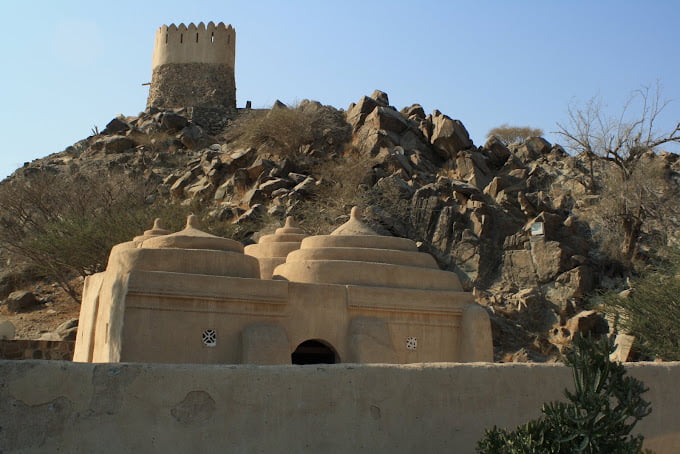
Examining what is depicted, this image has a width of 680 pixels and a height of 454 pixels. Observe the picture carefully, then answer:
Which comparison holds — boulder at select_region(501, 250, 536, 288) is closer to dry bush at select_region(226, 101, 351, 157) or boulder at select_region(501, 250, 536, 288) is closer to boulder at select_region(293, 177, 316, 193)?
boulder at select_region(293, 177, 316, 193)

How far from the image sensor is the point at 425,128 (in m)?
35.4

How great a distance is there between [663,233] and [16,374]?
2712cm

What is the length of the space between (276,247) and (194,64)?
28592mm

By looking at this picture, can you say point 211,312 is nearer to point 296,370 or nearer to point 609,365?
point 296,370

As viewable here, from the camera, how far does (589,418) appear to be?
6145 mm

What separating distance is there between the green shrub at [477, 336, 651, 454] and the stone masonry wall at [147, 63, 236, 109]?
38861 mm

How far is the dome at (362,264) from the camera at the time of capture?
13.7 m

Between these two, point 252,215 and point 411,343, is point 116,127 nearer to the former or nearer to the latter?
point 252,215

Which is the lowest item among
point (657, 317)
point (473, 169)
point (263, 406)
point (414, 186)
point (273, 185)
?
point (263, 406)

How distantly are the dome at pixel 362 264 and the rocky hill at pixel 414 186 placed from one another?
352 inches

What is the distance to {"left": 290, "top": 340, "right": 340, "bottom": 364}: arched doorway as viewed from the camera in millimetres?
13695

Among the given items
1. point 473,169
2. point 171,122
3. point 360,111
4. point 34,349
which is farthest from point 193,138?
point 34,349

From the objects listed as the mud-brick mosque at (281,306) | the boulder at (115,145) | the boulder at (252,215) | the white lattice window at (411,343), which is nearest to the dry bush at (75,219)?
the boulder at (252,215)

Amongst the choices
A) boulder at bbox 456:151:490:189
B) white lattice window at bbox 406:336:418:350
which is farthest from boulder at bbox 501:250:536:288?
white lattice window at bbox 406:336:418:350
